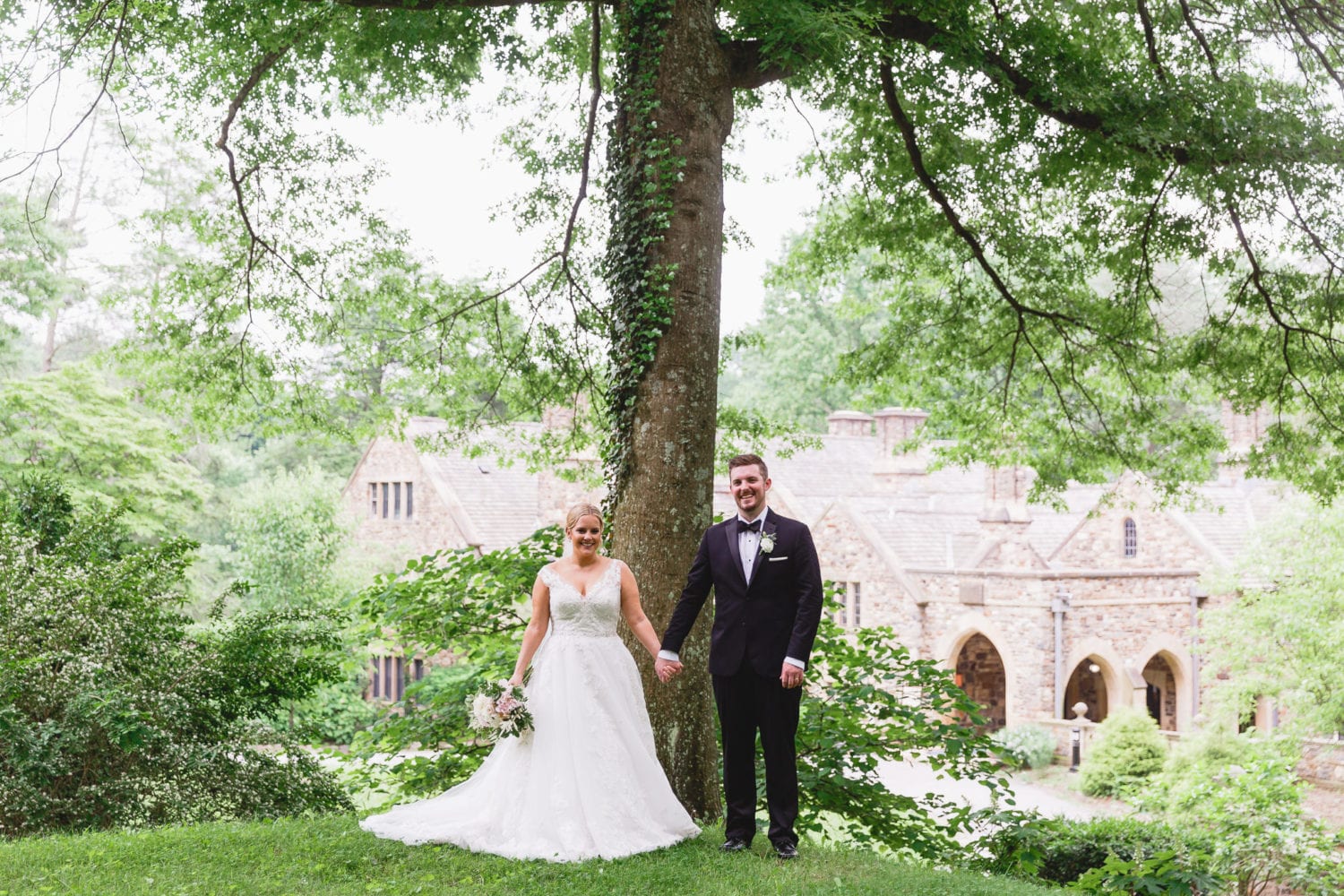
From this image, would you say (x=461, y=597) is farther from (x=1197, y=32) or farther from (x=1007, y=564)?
(x=1007, y=564)

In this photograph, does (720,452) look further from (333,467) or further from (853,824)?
(333,467)

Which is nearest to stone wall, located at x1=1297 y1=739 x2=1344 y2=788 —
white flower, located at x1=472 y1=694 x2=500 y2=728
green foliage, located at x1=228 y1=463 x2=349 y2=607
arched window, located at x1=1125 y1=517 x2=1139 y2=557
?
arched window, located at x1=1125 y1=517 x2=1139 y2=557

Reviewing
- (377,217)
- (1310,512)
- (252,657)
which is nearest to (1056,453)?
(377,217)

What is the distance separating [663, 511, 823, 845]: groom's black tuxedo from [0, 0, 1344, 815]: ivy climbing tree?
44.7 inches

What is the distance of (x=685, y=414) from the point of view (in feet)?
24.4

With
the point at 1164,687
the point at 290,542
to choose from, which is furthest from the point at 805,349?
the point at 290,542

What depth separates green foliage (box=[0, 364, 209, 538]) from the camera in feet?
71.3

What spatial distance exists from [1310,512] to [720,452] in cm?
1720

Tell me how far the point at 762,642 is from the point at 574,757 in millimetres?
1089

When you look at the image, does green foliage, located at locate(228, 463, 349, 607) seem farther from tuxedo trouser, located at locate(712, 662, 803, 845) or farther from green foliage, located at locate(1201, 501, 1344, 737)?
tuxedo trouser, located at locate(712, 662, 803, 845)

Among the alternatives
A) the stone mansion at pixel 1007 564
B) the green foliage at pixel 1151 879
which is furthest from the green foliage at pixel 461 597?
the stone mansion at pixel 1007 564

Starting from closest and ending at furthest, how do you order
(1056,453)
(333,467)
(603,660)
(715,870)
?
(715,870), (603,660), (1056,453), (333,467)

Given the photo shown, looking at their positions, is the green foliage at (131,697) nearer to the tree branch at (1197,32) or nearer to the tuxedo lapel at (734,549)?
the tuxedo lapel at (734,549)

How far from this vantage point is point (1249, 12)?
11.2 m
